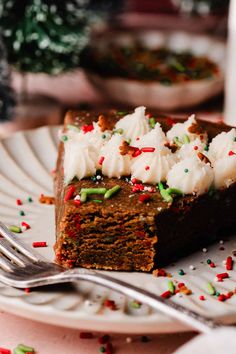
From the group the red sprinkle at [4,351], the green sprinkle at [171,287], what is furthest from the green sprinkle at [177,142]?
the red sprinkle at [4,351]

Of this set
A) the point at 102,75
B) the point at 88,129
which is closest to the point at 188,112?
the point at 102,75

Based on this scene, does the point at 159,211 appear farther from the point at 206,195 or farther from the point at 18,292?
the point at 18,292

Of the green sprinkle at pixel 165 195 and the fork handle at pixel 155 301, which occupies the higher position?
the green sprinkle at pixel 165 195

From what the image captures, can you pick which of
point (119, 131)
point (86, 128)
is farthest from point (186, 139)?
point (86, 128)

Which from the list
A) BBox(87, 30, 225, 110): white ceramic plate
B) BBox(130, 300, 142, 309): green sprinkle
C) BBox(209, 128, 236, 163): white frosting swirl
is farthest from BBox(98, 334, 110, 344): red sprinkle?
BBox(87, 30, 225, 110): white ceramic plate

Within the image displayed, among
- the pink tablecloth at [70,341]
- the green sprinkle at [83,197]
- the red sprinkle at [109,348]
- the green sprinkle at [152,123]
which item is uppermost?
the green sprinkle at [152,123]

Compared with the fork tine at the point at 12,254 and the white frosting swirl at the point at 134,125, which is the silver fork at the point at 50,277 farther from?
the white frosting swirl at the point at 134,125
